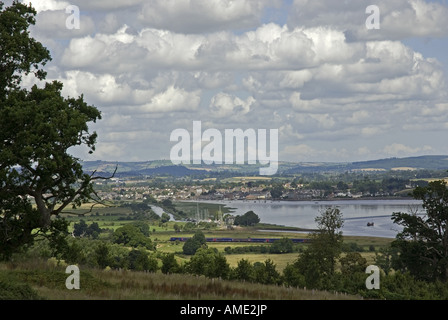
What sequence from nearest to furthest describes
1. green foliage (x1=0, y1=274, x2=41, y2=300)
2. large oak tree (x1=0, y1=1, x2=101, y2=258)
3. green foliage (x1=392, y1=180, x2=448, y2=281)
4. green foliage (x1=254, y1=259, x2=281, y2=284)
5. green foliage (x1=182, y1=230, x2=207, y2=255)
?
green foliage (x1=0, y1=274, x2=41, y2=300) → large oak tree (x1=0, y1=1, x2=101, y2=258) → green foliage (x1=392, y1=180, x2=448, y2=281) → green foliage (x1=254, y1=259, x2=281, y2=284) → green foliage (x1=182, y1=230, x2=207, y2=255)

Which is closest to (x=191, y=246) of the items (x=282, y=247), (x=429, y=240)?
(x=282, y=247)

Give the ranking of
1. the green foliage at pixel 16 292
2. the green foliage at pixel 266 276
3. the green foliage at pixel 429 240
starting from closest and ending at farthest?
the green foliage at pixel 16 292 → the green foliage at pixel 429 240 → the green foliage at pixel 266 276

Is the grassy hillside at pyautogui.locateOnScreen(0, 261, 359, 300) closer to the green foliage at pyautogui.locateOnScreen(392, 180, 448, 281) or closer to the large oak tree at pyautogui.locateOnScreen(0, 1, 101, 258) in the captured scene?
the large oak tree at pyautogui.locateOnScreen(0, 1, 101, 258)

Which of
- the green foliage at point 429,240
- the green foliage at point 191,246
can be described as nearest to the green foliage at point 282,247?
the green foliage at point 191,246

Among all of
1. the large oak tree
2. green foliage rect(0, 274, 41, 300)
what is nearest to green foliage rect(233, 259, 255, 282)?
the large oak tree

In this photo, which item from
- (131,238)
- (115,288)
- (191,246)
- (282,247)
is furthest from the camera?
(191,246)

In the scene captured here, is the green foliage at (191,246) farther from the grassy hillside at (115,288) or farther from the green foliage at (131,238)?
the grassy hillside at (115,288)

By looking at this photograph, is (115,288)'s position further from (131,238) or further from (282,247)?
(282,247)

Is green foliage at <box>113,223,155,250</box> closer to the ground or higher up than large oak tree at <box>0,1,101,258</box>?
closer to the ground

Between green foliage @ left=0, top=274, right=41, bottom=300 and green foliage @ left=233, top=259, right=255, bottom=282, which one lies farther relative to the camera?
green foliage @ left=233, top=259, right=255, bottom=282
